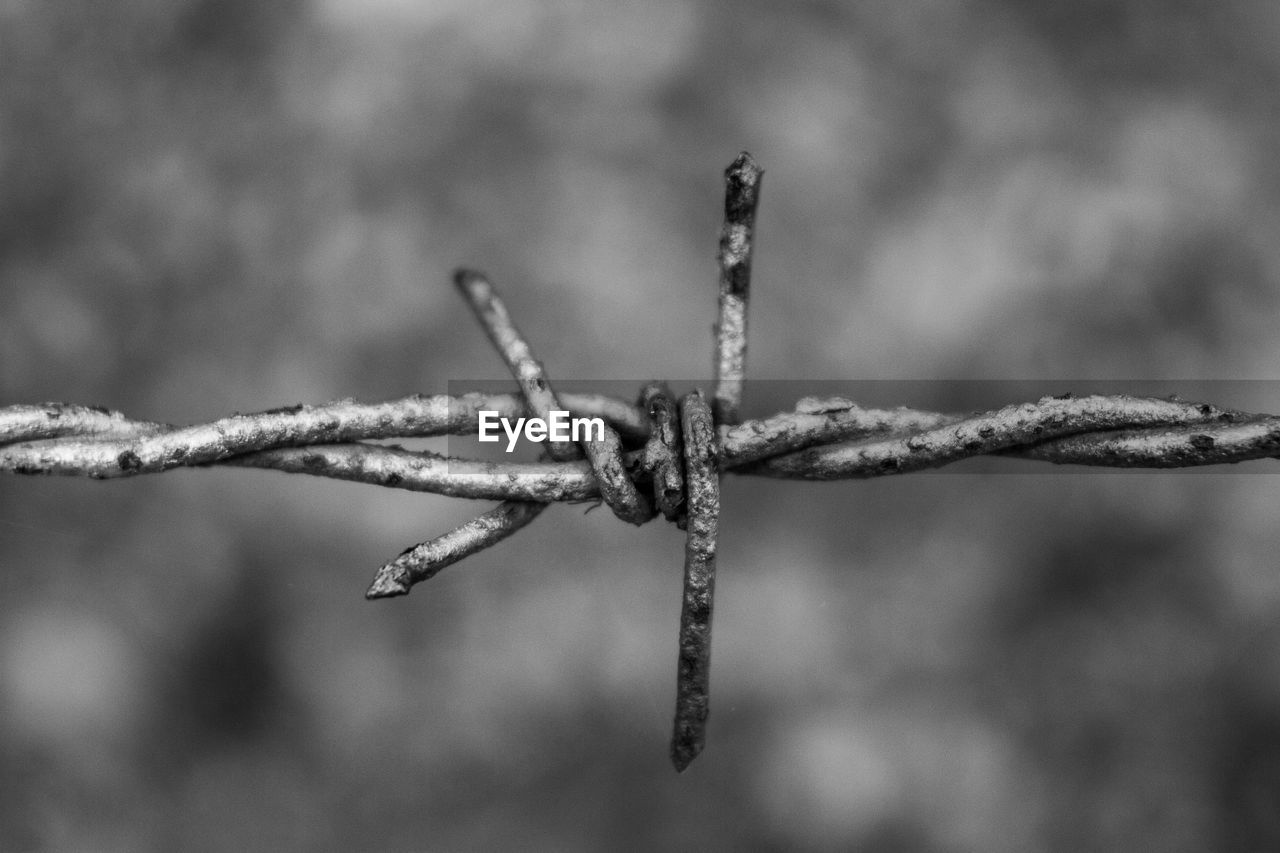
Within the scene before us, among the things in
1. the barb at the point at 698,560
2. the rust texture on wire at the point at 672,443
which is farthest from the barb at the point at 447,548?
the barb at the point at 698,560

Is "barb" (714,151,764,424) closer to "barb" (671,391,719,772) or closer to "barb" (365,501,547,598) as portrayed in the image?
"barb" (671,391,719,772)

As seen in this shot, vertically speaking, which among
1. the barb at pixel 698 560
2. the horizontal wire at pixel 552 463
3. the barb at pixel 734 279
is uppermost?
the barb at pixel 734 279

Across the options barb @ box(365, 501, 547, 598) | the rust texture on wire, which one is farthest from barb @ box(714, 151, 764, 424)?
barb @ box(365, 501, 547, 598)

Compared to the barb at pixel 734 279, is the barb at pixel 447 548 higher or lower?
lower

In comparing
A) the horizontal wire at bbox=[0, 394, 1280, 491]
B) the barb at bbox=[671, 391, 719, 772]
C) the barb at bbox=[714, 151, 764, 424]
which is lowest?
the barb at bbox=[671, 391, 719, 772]

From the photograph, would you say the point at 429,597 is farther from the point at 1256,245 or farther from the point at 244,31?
the point at 1256,245

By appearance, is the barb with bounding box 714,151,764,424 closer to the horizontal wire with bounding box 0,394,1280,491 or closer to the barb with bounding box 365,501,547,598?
the horizontal wire with bounding box 0,394,1280,491

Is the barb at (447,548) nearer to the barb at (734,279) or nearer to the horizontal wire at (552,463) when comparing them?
the horizontal wire at (552,463)

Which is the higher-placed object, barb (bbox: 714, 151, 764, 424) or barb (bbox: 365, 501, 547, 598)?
barb (bbox: 714, 151, 764, 424)

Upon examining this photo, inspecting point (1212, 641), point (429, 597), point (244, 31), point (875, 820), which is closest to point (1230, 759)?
point (1212, 641)
